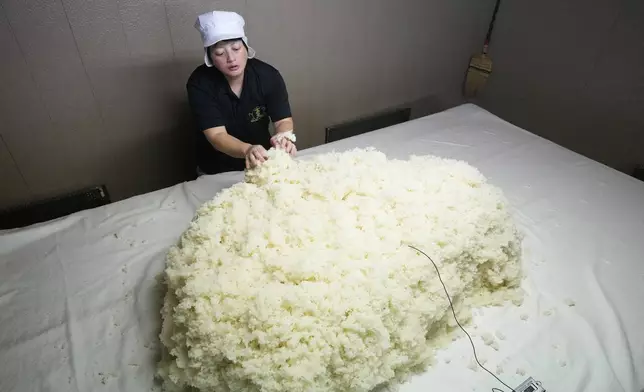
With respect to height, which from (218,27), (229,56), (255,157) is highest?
(218,27)

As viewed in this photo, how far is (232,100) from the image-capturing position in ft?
6.11

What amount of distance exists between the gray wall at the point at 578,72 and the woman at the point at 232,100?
7.67 feet

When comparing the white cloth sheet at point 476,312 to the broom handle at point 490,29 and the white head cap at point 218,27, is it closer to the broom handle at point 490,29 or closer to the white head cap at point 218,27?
the white head cap at point 218,27

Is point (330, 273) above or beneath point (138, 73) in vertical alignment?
beneath

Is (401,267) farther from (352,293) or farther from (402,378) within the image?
(402,378)

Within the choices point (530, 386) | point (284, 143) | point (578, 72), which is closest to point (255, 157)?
point (284, 143)

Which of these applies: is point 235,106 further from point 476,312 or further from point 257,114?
point 476,312

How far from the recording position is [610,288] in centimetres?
149

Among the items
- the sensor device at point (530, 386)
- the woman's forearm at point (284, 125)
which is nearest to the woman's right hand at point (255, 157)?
the woman's forearm at point (284, 125)

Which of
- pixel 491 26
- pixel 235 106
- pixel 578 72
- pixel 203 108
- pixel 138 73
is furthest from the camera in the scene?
pixel 491 26

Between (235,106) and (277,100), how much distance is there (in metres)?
0.22

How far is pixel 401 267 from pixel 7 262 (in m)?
1.55

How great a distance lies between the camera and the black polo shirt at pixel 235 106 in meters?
1.78

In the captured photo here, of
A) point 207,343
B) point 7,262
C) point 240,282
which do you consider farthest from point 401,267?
point 7,262
